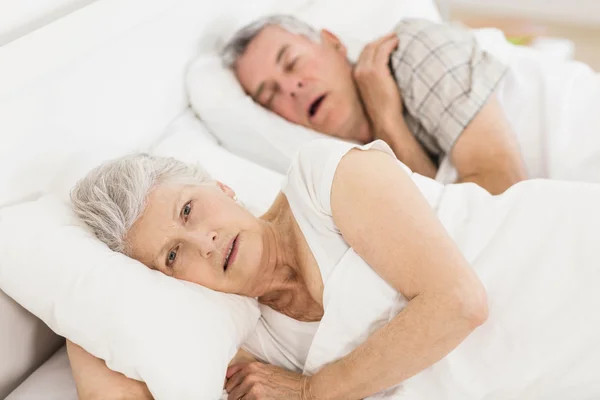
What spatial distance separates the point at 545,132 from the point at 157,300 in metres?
1.11

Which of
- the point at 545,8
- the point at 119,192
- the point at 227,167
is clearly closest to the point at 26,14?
the point at 119,192

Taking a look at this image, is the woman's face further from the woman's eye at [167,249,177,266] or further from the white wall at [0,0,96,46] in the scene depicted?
the white wall at [0,0,96,46]

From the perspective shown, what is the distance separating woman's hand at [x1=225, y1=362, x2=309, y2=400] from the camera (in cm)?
119

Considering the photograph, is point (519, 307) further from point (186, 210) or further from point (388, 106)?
point (388, 106)

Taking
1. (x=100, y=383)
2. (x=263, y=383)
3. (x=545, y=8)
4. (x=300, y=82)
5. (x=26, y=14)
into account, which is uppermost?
(x=26, y=14)

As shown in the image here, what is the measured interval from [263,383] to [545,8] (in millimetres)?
2621

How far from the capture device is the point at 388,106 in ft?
5.82

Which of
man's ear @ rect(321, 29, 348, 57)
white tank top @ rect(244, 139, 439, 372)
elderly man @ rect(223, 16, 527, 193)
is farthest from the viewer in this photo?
man's ear @ rect(321, 29, 348, 57)

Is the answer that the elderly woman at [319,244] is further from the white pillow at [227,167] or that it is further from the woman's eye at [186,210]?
the white pillow at [227,167]

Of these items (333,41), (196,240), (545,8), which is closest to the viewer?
(196,240)

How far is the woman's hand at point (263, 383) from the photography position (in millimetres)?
1187

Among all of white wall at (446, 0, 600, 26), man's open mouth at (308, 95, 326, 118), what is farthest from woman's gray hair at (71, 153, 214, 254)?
white wall at (446, 0, 600, 26)

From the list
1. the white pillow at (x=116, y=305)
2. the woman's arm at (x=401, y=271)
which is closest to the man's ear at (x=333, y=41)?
the woman's arm at (x=401, y=271)

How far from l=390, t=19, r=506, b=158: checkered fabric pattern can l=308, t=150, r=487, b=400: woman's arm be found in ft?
2.04
